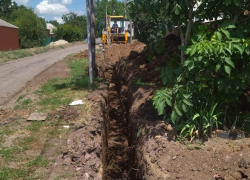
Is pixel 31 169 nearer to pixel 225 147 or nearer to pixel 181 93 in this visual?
pixel 181 93

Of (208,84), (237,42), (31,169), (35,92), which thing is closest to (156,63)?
(35,92)

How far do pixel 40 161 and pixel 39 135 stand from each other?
1134 millimetres

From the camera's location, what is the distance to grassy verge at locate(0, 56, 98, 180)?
4.47 metres

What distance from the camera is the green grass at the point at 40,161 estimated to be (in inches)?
182

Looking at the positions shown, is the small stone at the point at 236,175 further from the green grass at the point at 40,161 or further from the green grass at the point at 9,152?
the green grass at the point at 9,152

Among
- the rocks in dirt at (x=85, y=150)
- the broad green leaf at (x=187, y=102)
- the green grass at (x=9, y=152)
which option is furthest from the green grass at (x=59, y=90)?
the broad green leaf at (x=187, y=102)

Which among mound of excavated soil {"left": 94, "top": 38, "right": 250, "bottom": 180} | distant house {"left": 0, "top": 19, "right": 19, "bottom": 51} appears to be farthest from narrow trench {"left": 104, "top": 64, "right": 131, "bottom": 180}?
distant house {"left": 0, "top": 19, "right": 19, "bottom": 51}

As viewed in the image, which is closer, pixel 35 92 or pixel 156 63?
pixel 35 92

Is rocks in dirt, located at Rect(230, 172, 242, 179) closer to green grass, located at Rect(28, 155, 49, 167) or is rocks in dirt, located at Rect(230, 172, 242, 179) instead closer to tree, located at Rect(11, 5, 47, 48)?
green grass, located at Rect(28, 155, 49, 167)

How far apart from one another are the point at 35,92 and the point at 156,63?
13.6ft

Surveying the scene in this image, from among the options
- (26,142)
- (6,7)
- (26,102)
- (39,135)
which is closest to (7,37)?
(26,102)

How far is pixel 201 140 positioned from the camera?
4.82 metres

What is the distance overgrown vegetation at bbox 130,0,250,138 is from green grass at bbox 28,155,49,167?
2.07 m

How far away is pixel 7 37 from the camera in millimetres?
34062
